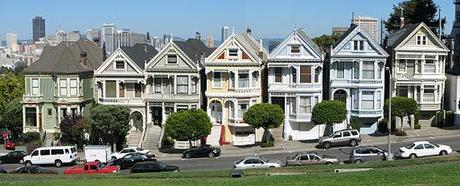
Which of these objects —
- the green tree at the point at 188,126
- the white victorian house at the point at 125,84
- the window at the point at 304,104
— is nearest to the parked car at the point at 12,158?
the white victorian house at the point at 125,84

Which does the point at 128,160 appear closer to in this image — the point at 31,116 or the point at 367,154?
the point at 367,154

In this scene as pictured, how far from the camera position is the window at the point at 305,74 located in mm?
59719

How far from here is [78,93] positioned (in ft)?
209

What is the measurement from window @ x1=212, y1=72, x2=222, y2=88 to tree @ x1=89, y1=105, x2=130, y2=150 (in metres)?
8.47

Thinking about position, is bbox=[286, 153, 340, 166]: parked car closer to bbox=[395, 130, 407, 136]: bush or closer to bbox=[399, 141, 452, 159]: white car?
bbox=[399, 141, 452, 159]: white car

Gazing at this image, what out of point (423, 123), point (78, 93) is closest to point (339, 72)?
point (423, 123)

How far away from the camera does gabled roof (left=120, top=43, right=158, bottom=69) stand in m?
62.4

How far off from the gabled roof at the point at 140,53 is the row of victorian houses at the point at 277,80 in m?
0.20

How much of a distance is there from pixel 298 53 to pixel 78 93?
21.9m

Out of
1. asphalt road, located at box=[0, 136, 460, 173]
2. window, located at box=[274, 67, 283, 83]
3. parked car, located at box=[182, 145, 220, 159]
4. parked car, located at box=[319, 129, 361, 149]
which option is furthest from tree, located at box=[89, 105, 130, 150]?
parked car, located at box=[319, 129, 361, 149]

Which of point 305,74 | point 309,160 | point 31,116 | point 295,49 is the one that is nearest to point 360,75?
point 305,74

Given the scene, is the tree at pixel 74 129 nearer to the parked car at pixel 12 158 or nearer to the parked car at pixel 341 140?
the parked car at pixel 12 158

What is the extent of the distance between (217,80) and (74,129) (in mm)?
13883

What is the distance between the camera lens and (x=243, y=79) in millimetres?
60219
